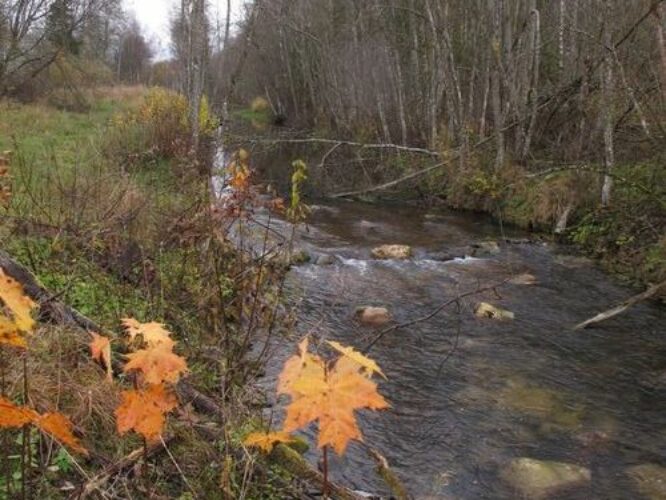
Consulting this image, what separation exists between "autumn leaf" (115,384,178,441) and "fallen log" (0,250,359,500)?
84cm

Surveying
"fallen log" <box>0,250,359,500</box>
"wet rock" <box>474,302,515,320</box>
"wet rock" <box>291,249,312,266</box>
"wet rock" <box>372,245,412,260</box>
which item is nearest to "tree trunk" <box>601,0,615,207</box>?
"wet rock" <box>372,245,412,260</box>

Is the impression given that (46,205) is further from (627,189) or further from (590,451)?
(627,189)

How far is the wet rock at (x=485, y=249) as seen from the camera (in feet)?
37.1

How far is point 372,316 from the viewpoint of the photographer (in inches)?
314

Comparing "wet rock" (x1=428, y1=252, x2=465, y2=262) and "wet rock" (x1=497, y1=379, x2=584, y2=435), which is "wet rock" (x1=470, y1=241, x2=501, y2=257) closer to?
"wet rock" (x1=428, y1=252, x2=465, y2=262)

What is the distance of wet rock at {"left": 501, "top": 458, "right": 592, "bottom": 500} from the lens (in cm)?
471

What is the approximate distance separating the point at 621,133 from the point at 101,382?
1103cm

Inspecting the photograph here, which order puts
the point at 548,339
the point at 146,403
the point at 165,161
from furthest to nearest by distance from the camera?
the point at 165,161 → the point at 548,339 → the point at 146,403

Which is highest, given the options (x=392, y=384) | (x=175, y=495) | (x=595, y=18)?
(x=595, y=18)

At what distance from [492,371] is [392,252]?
4550mm

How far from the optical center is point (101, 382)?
3.93m

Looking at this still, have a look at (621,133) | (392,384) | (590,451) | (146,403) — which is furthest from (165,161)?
(146,403)

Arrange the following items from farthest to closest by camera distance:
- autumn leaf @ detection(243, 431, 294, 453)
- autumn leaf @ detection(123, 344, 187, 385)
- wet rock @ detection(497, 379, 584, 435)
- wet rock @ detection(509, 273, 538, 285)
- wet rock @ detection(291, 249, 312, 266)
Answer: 1. wet rock @ detection(291, 249, 312, 266)
2. wet rock @ detection(509, 273, 538, 285)
3. wet rock @ detection(497, 379, 584, 435)
4. autumn leaf @ detection(243, 431, 294, 453)
5. autumn leaf @ detection(123, 344, 187, 385)

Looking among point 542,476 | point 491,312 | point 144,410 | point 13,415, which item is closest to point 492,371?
point 491,312
